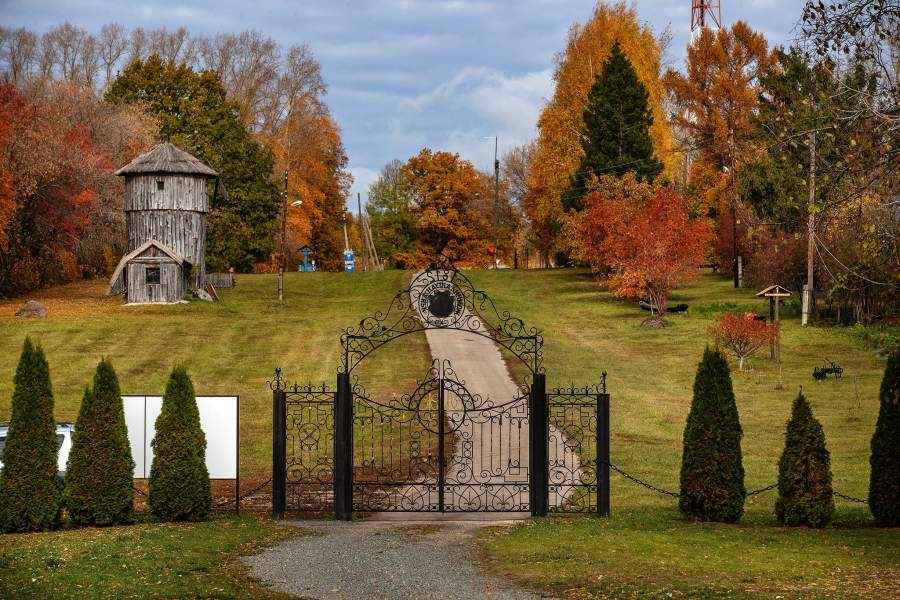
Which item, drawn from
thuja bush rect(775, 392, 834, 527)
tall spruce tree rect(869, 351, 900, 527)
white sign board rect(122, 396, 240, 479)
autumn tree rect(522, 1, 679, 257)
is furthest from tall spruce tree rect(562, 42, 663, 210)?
white sign board rect(122, 396, 240, 479)

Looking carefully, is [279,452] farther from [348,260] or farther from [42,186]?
[348,260]

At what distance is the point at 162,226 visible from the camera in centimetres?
5147

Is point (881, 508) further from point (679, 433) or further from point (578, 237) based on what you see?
point (578, 237)

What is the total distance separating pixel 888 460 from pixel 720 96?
174ft

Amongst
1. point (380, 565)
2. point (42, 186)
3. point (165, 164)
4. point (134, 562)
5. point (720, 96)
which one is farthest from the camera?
point (720, 96)

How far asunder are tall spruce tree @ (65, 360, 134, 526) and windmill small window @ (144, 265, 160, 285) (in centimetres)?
3567

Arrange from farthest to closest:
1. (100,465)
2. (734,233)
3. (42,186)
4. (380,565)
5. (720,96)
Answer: (720,96), (734,233), (42,186), (100,465), (380,565)

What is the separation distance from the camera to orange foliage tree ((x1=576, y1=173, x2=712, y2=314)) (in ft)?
157

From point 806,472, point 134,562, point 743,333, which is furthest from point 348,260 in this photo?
point 134,562

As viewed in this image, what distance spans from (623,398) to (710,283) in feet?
114

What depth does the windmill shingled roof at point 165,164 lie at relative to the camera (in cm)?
5097

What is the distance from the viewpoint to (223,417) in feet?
54.7

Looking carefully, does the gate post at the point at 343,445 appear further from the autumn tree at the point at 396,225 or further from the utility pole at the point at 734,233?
the autumn tree at the point at 396,225

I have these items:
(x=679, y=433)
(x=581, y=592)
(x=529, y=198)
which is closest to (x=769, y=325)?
(x=679, y=433)
